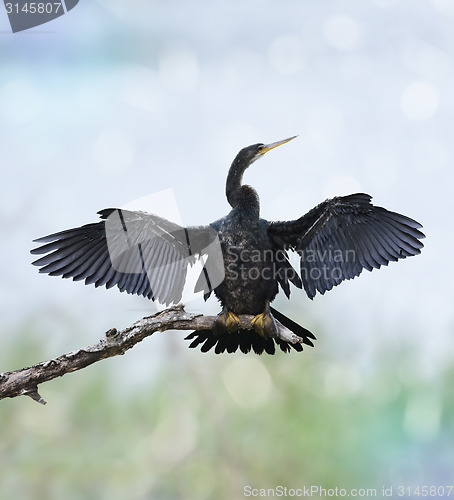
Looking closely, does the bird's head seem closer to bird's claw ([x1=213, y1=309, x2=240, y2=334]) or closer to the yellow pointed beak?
the yellow pointed beak

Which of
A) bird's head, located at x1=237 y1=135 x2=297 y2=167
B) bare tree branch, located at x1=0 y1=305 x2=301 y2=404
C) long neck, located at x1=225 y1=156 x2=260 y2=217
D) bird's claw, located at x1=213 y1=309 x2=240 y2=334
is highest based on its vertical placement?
bird's head, located at x1=237 y1=135 x2=297 y2=167

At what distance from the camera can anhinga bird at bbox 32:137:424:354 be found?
12.9 feet

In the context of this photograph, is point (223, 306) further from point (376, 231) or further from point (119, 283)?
point (376, 231)

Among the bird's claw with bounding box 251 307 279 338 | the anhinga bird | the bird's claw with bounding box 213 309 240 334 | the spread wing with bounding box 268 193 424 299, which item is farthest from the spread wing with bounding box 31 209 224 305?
the spread wing with bounding box 268 193 424 299

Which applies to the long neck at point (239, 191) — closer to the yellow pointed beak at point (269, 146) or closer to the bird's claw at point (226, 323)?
the yellow pointed beak at point (269, 146)

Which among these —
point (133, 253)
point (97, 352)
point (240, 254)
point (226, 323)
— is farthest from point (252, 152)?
point (97, 352)

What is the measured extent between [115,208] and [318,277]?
140 cm

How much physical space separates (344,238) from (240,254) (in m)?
0.71

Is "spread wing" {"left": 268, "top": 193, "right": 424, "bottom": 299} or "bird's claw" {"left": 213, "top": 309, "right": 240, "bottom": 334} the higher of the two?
"spread wing" {"left": 268, "top": 193, "right": 424, "bottom": 299}

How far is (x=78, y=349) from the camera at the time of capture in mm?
3678

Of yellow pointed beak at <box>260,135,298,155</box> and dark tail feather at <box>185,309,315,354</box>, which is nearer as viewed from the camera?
dark tail feather at <box>185,309,315,354</box>

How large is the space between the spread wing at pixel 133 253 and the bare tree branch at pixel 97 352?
1.19 ft

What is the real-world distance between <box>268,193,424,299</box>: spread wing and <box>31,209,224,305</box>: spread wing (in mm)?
541

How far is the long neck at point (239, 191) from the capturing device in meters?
4.09
